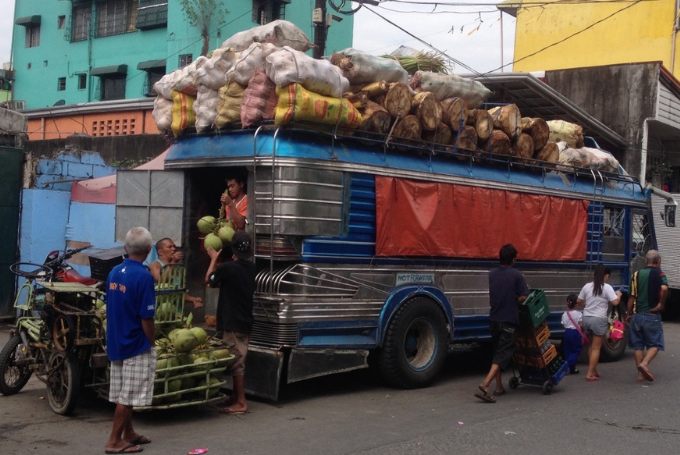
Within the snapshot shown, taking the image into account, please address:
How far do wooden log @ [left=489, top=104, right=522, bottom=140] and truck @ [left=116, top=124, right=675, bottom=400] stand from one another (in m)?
0.36

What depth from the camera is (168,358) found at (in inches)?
271

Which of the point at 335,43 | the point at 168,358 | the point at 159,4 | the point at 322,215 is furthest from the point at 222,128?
the point at 335,43

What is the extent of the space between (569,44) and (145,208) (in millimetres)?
24299

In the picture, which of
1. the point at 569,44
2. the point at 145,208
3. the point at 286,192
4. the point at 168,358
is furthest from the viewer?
the point at 569,44

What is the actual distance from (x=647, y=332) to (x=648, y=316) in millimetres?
208

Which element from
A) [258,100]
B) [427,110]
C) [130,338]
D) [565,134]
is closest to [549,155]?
[565,134]

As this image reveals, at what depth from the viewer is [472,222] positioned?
9656 millimetres

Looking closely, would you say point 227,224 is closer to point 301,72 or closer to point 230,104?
point 230,104

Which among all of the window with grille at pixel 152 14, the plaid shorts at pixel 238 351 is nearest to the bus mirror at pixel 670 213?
the plaid shorts at pixel 238 351

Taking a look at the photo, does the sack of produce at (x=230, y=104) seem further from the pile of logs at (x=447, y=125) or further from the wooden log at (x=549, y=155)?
the wooden log at (x=549, y=155)

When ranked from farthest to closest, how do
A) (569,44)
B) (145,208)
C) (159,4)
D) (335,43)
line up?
(335,43)
(159,4)
(569,44)
(145,208)

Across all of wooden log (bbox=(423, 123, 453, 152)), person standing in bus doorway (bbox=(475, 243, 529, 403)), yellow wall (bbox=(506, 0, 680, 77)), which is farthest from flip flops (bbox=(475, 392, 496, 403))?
yellow wall (bbox=(506, 0, 680, 77))

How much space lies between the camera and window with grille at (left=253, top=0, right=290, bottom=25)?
108 feet

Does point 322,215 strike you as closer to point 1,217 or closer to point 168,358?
point 168,358
